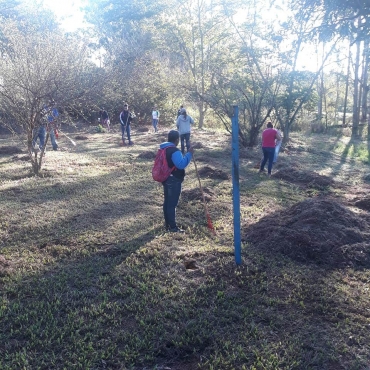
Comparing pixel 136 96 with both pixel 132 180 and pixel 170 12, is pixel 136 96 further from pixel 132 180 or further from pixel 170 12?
pixel 132 180

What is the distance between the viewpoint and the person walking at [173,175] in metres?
5.63

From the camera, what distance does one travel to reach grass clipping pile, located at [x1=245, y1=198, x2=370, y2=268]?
522 cm

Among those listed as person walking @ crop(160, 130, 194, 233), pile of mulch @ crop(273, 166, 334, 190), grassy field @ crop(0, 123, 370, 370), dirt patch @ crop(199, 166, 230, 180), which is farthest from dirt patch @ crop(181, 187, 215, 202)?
pile of mulch @ crop(273, 166, 334, 190)

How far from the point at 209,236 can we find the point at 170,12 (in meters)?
20.8

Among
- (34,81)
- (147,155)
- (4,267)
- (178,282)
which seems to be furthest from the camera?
(147,155)

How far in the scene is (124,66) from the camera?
24.6 m

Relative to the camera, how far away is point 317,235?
5566 millimetres

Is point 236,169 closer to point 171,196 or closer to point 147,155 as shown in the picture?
point 171,196

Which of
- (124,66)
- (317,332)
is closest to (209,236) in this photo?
(317,332)

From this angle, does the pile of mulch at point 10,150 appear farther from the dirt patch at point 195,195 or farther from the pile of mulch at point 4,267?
the pile of mulch at point 4,267

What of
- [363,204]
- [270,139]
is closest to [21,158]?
[270,139]

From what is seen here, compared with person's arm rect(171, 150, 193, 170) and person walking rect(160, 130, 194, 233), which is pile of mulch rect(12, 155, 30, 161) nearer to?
person walking rect(160, 130, 194, 233)

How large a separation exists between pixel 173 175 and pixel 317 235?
2223 millimetres

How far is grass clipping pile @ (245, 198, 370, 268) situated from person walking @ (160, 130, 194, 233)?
48.0 inches
